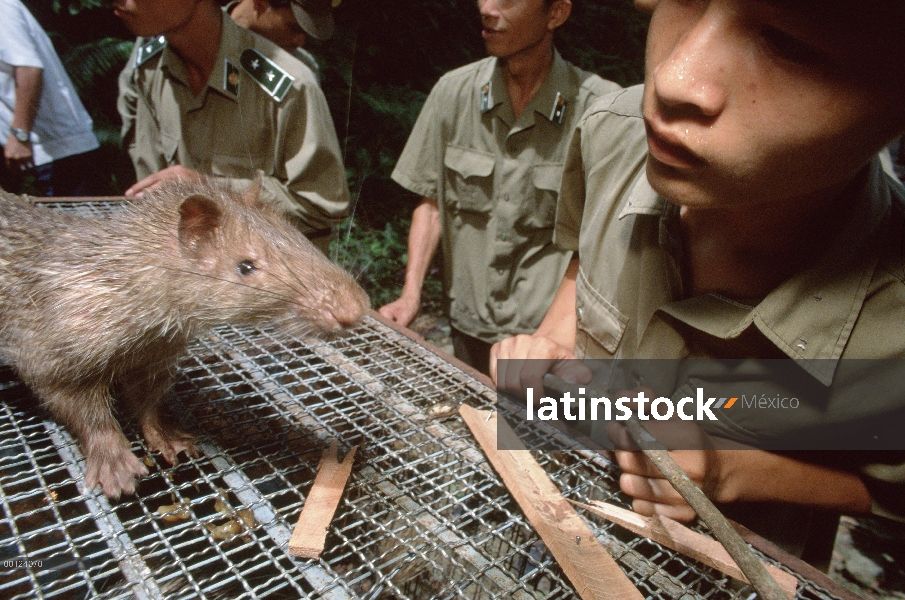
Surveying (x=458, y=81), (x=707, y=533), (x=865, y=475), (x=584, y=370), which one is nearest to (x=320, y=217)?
(x=458, y=81)

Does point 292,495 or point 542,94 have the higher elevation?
point 542,94

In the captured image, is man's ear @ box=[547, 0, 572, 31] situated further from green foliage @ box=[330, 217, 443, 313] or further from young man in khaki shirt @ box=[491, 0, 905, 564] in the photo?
green foliage @ box=[330, 217, 443, 313]

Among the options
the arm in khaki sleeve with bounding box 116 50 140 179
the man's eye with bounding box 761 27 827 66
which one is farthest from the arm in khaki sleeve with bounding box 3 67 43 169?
the man's eye with bounding box 761 27 827 66

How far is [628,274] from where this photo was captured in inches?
66.4

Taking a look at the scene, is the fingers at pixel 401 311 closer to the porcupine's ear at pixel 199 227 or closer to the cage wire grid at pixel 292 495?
the cage wire grid at pixel 292 495

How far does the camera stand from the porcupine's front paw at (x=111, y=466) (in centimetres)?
127

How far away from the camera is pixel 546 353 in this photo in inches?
75.8

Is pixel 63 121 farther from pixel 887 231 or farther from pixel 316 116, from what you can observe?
pixel 887 231

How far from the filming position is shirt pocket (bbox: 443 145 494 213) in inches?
135

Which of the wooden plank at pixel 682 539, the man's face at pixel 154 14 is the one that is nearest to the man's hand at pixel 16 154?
the man's face at pixel 154 14

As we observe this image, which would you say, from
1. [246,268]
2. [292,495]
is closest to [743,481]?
[292,495]

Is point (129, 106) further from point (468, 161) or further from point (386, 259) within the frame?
point (386, 259)

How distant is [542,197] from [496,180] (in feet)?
1.10

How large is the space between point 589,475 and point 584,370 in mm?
423
